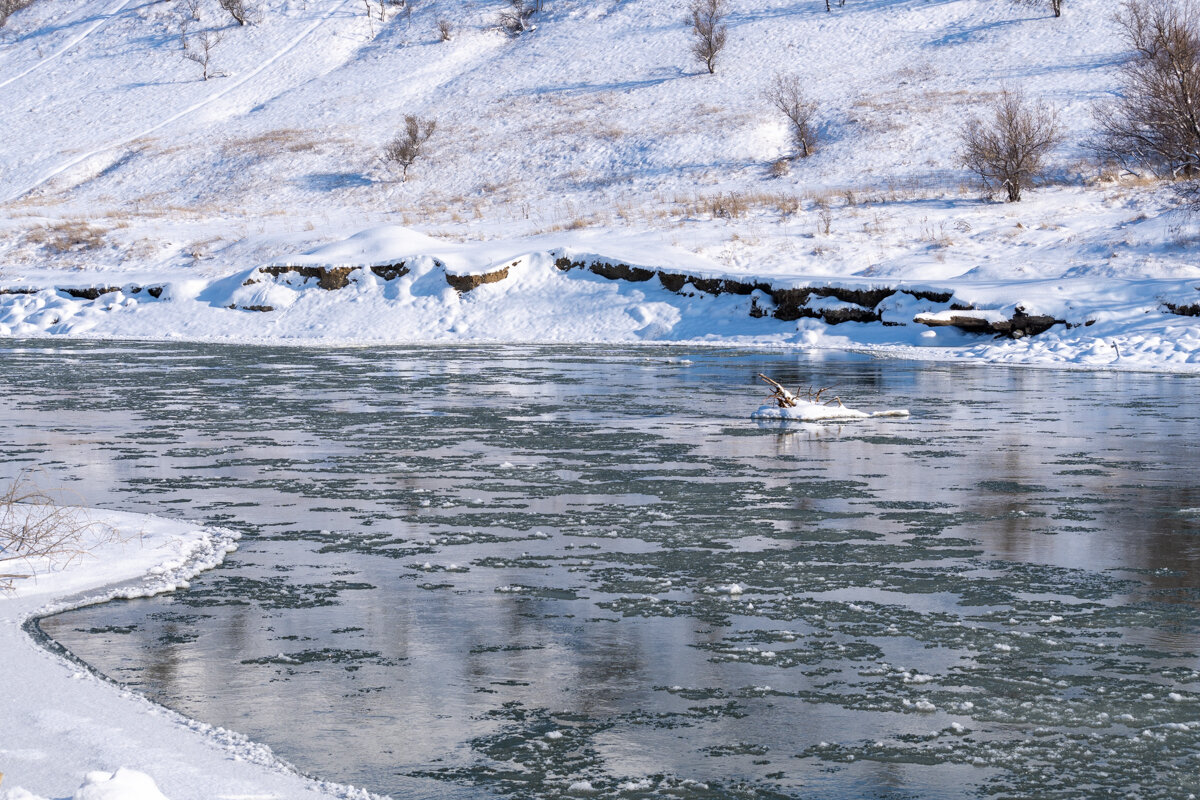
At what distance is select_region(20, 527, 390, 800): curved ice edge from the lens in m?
4.26

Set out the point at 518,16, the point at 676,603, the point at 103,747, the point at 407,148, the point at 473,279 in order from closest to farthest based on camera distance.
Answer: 1. the point at 103,747
2. the point at 676,603
3. the point at 473,279
4. the point at 407,148
5. the point at 518,16

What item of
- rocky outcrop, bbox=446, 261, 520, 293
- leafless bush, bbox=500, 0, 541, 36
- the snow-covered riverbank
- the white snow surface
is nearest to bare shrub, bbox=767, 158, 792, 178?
the snow-covered riverbank

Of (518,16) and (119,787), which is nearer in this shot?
(119,787)

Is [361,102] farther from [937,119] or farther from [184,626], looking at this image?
[184,626]

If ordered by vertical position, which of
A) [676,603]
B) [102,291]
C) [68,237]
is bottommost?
[676,603]

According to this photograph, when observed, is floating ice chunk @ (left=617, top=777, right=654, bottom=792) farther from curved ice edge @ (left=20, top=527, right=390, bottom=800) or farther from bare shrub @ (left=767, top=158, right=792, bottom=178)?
bare shrub @ (left=767, top=158, right=792, bottom=178)

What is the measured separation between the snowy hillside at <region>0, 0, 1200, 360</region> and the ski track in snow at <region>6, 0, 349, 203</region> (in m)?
0.28

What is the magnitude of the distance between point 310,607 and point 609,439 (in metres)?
6.97

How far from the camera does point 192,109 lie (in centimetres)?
7862

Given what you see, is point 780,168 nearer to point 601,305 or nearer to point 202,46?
point 601,305

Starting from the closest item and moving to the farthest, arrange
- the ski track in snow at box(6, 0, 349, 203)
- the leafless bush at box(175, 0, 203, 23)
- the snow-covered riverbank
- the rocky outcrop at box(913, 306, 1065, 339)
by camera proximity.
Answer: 1. the snow-covered riverbank
2. the rocky outcrop at box(913, 306, 1065, 339)
3. the ski track in snow at box(6, 0, 349, 203)
4. the leafless bush at box(175, 0, 203, 23)

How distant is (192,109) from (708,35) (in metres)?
31.7

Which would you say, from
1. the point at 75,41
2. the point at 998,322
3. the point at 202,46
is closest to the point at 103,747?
the point at 998,322

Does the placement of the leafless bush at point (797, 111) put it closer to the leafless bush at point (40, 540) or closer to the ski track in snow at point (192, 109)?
the ski track in snow at point (192, 109)
